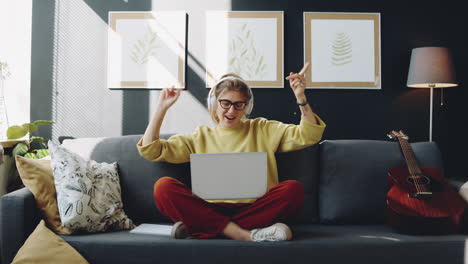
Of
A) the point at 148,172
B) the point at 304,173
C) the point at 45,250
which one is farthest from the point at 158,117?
the point at 304,173

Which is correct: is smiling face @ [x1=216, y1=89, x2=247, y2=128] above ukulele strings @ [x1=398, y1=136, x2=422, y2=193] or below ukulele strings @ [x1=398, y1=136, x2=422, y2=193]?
above

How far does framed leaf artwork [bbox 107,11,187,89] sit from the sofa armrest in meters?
1.24

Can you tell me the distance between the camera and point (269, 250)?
1.43 m

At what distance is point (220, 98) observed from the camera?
180cm

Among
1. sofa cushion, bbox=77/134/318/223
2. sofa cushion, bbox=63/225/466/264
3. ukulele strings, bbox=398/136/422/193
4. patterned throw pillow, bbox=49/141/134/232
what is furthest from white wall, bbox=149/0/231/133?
ukulele strings, bbox=398/136/422/193

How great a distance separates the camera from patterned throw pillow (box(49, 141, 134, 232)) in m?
1.53

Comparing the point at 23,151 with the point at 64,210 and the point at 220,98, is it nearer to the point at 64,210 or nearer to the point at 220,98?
the point at 64,210

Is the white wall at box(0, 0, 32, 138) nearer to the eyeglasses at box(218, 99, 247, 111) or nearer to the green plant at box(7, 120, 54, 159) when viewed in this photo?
the green plant at box(7, 120, 54, 159)

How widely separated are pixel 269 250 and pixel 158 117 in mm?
809

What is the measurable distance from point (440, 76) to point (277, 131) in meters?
1.23

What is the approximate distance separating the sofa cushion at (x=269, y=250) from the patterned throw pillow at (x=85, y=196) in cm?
9

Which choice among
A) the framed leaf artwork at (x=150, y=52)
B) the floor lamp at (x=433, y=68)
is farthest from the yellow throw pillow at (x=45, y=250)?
the floor lamp at (x=433, y=68)

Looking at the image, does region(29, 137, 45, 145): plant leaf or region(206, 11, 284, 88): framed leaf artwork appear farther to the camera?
region(206, 11, 284, 88): framed leaf artwork

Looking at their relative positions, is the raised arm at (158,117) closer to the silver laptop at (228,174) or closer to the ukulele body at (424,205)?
the silver laptop at (228,174)
